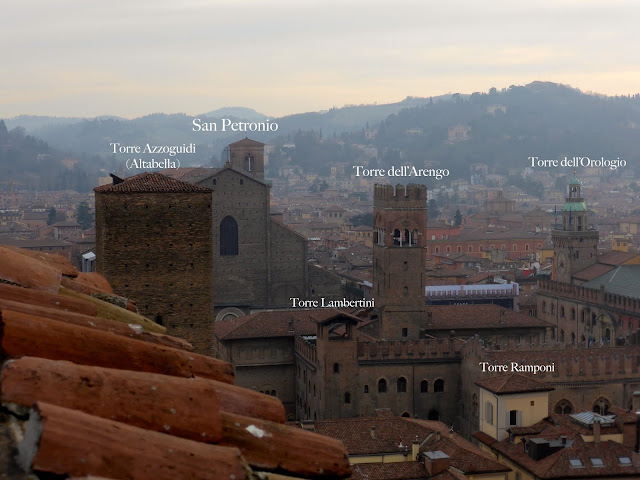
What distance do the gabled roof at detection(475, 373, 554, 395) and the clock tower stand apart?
27.4 m

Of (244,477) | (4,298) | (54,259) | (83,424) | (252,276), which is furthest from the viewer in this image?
(252,276)

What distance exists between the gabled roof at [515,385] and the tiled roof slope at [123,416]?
2469 cm

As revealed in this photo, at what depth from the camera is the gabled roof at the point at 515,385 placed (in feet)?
93.6

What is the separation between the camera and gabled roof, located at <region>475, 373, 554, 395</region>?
28.5 meters

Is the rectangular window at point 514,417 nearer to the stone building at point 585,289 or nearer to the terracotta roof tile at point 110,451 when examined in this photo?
the stone building at point 585,289

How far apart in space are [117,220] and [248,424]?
13.7 meters

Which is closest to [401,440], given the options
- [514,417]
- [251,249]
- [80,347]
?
[514,417]

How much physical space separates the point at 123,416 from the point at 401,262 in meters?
36.2

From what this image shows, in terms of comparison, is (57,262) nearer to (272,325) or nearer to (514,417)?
(514,417)

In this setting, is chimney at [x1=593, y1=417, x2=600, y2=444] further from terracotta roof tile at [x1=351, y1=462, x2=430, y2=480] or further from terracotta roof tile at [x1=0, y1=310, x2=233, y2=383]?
terracotta roof tile at [x1=0, y1=310, x2=233, y2=383]

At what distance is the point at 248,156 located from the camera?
62125 millimetres

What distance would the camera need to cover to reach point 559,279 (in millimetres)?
57312

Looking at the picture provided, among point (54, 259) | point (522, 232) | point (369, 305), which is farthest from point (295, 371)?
point (522, 232)

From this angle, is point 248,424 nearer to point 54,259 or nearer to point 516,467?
point 54,259
